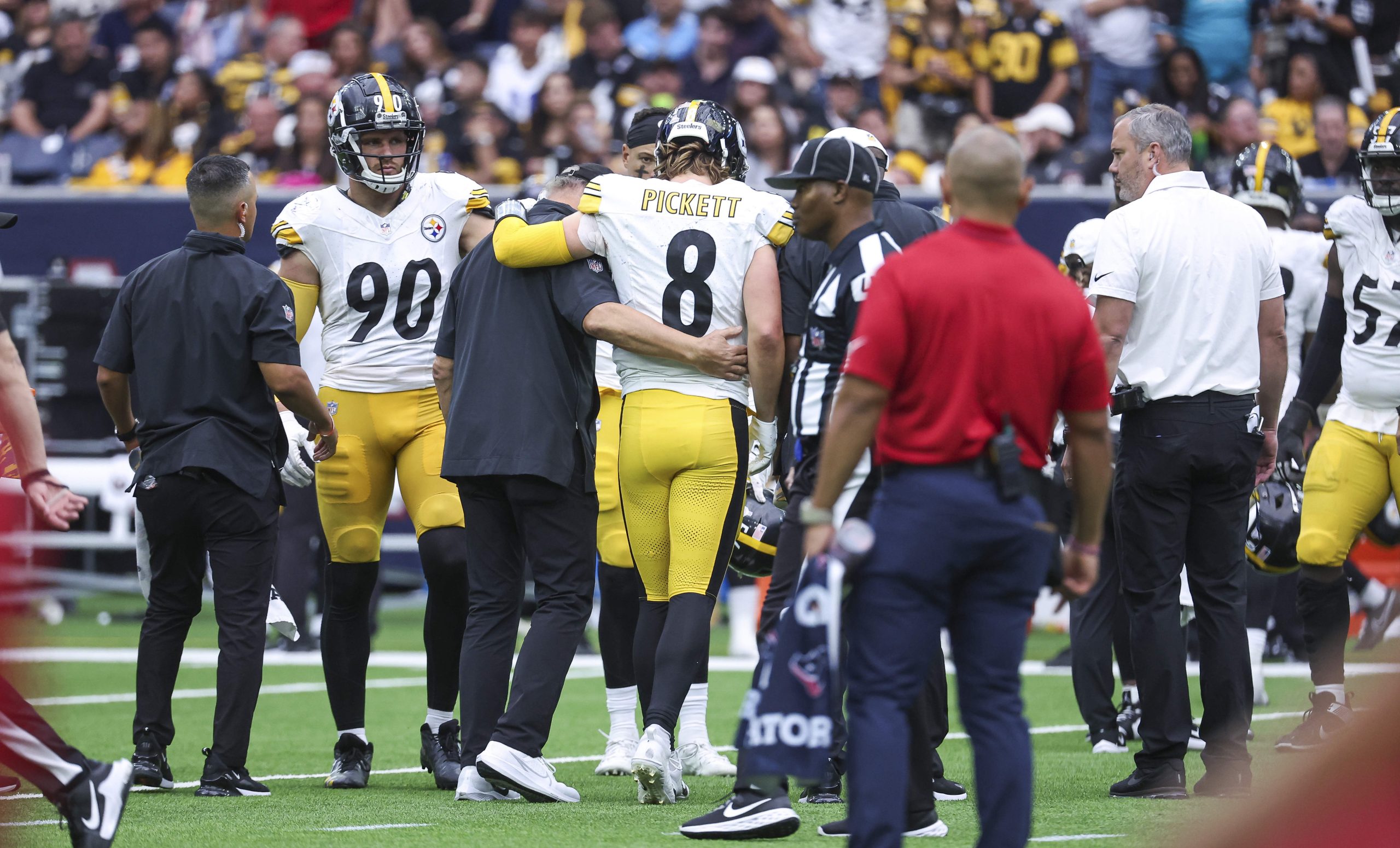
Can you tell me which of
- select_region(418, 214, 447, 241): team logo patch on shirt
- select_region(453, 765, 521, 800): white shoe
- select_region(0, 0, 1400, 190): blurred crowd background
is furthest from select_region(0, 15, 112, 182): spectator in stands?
select_region(453, 765, 521, 800): white shoe

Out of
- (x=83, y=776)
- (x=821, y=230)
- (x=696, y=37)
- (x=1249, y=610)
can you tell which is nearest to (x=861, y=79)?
(x=696, y=37)

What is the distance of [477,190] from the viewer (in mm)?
6945

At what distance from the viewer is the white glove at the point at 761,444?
636 centimetres

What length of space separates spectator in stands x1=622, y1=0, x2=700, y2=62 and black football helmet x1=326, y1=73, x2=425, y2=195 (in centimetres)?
971

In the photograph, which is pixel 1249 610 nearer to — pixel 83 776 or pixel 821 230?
pixel 821 230

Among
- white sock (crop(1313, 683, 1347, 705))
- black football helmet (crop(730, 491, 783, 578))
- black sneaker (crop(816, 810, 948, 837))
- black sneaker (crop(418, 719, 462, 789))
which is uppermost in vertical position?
white sock (crop(1313, 683, 1347, 705))

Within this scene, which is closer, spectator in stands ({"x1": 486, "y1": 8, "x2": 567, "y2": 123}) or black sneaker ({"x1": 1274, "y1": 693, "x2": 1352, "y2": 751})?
black sneaker ({"x1": 1274, "y1": 693, "x2": 1352, "y2": 751})

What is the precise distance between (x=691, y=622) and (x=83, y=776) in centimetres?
199

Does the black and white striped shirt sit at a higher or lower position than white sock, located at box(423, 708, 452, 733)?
higher

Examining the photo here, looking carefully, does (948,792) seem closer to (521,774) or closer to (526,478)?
(521,774)

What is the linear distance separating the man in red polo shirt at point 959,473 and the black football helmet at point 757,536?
2707 millimetres

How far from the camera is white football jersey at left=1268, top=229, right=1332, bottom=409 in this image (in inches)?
321

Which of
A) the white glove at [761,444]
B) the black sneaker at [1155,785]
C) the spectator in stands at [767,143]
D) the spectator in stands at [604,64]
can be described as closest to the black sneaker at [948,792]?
the black sneaker at [1155,785]

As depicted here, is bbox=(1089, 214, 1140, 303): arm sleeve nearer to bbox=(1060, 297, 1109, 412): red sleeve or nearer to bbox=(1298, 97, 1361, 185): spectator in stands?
bbox=(1060, 297, 1109, 412): red sleeve
